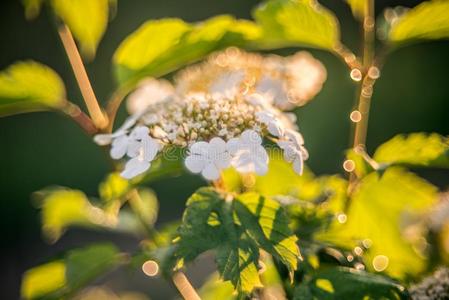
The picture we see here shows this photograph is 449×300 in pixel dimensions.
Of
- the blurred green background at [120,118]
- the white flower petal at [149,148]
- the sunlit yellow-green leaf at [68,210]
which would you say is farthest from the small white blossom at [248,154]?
the blurred green background at [120,118]

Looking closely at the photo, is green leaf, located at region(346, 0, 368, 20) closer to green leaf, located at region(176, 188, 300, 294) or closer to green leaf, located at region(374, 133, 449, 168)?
green leaf, located at region(374, 133, 449, 168)

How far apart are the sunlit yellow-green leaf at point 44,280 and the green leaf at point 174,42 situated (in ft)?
1.04

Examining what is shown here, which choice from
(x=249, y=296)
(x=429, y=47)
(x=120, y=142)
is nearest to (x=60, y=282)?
(x=120, y=142)

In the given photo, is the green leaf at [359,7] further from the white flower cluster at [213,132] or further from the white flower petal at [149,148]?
the white flower petal at [149,148]

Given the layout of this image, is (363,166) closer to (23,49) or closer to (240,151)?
(240,151)

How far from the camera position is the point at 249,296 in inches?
32.5

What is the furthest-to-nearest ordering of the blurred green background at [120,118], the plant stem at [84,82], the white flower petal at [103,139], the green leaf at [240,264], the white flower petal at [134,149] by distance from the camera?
the blurred green background at [120,118] → the plant stem at [84,82] → the white flower petal at [103,139] → the white flower petal at [134,149] → the green leaf at [240,264]

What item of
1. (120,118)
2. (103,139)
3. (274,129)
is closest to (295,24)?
(274,129)

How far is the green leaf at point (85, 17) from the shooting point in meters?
1.11

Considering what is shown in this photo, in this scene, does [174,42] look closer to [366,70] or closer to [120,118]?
[366,70]

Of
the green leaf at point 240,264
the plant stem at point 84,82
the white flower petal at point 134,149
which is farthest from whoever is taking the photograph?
the plant stem at point 84,82

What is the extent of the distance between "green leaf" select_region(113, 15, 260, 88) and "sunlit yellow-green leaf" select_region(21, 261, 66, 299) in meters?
0.32

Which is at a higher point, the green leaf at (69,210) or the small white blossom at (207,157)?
the small white blossom at (207,157)

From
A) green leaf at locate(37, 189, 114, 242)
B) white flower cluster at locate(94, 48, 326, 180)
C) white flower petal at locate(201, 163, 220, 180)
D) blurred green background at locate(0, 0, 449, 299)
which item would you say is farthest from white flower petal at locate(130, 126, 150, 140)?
blurred green background at locate(0, 0, 449, 299)
